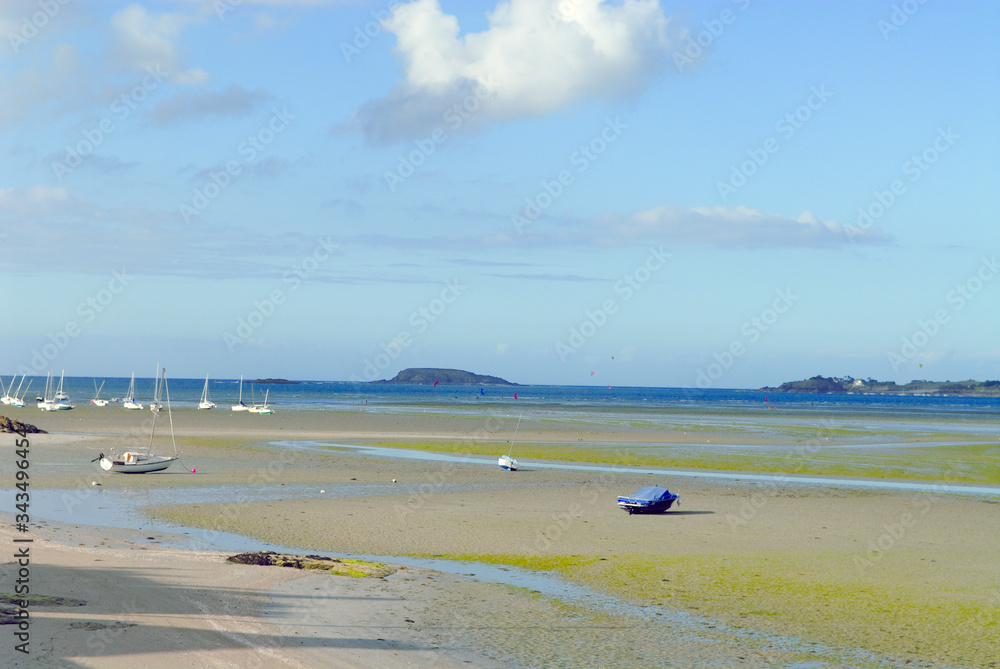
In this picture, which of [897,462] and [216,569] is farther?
[897,462]

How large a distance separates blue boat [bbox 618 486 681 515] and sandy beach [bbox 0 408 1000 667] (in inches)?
23.6

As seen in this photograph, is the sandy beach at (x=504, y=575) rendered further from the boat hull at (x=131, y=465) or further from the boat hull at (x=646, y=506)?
the boat hull at (x=131, y=465)

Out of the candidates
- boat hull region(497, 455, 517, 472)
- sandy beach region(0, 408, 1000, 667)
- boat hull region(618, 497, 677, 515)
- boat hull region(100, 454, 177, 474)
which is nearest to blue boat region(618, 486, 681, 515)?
boat hull region(618, 497, 677, 515)

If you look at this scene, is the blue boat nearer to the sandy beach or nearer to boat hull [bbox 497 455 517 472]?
the sandy beach

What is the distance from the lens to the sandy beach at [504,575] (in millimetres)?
14992

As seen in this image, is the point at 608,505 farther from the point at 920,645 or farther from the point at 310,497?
the point at 920,645

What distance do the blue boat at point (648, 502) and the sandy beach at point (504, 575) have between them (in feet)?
1.97

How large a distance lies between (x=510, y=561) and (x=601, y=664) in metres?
8.24

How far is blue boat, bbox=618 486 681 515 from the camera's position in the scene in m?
30.5

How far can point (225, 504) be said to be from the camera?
30.8 metres


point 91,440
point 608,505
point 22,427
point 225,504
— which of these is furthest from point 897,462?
point 22,427

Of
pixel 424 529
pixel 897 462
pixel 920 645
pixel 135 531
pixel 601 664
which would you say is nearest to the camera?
pixel 601 664

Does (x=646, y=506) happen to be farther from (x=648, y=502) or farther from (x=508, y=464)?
(x=508, y=464)

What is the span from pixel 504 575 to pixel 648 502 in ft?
35.3
